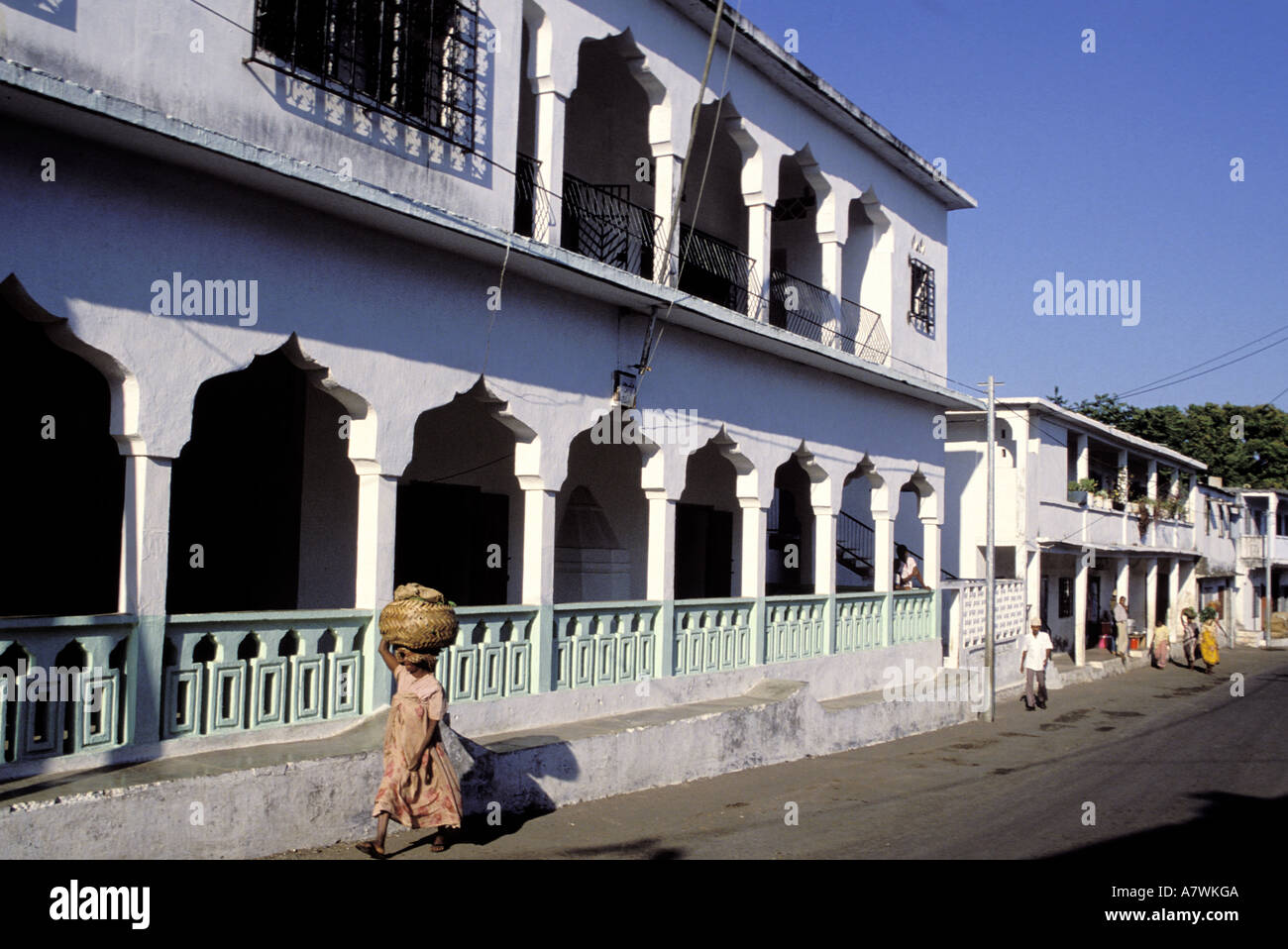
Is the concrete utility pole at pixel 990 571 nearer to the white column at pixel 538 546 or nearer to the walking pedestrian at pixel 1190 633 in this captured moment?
the white column at pixel 538 546

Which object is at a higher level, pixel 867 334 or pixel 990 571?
pixel 867 334

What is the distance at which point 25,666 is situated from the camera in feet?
20.4

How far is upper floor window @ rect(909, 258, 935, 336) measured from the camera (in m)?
17.6

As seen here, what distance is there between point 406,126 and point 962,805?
731 cm

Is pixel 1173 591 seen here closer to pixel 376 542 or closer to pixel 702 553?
pixel 702 553

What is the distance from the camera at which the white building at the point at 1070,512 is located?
2309cm

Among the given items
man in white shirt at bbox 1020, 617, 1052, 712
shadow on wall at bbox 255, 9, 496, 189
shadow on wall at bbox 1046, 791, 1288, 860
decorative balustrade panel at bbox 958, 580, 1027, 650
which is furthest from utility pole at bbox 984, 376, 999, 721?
shadow on wall at bbox 255, 9, 496, 189

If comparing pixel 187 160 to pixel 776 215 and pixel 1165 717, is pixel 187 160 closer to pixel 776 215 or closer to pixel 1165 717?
pixel 776 215

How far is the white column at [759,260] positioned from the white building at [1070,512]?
10.6 meters

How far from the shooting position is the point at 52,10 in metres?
6.53

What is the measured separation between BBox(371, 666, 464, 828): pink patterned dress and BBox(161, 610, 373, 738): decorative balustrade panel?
2.91 feet

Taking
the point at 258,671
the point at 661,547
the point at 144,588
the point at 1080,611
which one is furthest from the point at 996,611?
the point at 144,588
